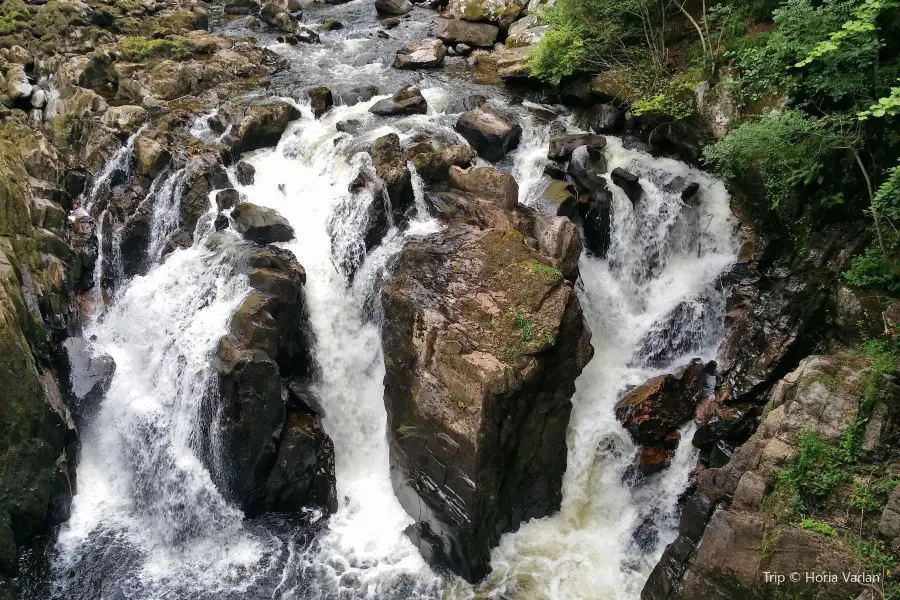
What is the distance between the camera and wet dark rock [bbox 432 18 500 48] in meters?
25.8

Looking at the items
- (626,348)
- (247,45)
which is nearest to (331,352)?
(626,348)

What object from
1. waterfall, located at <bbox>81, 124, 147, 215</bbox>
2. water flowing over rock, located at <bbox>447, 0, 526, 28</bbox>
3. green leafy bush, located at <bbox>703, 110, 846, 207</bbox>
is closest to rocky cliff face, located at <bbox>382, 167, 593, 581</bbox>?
green leafy bush, located at <bbox>703, 110, 846, 207</bbox>

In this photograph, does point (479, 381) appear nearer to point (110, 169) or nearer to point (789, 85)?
point (789, 85)

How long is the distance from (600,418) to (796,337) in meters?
4.62

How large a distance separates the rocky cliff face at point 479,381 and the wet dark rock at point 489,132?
5.21 m

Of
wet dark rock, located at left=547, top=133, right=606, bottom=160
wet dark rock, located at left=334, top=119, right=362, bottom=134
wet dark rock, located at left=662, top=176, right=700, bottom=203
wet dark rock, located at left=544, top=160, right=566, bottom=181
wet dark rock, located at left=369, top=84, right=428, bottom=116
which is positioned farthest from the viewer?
wet dark rock, located at left=369, top=84, right=428, bottom=116

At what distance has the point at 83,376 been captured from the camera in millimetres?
15047

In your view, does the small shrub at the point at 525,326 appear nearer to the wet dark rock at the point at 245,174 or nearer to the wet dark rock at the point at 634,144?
the wet dark rock at the point at 634,144

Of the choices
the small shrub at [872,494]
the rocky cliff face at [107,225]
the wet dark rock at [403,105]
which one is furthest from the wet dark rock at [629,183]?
the small shrub at [872,494]

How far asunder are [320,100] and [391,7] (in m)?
12.7

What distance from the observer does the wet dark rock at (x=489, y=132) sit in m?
18.2

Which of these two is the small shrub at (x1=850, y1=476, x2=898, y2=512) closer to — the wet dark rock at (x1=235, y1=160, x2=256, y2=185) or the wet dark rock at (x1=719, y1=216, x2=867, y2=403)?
the wet dark rock at (x1=719, y1=216, x2=867, y2=403)

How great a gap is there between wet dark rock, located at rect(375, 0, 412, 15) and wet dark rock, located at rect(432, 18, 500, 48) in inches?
209

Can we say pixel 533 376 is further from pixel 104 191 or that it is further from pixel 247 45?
pixel 247 45
